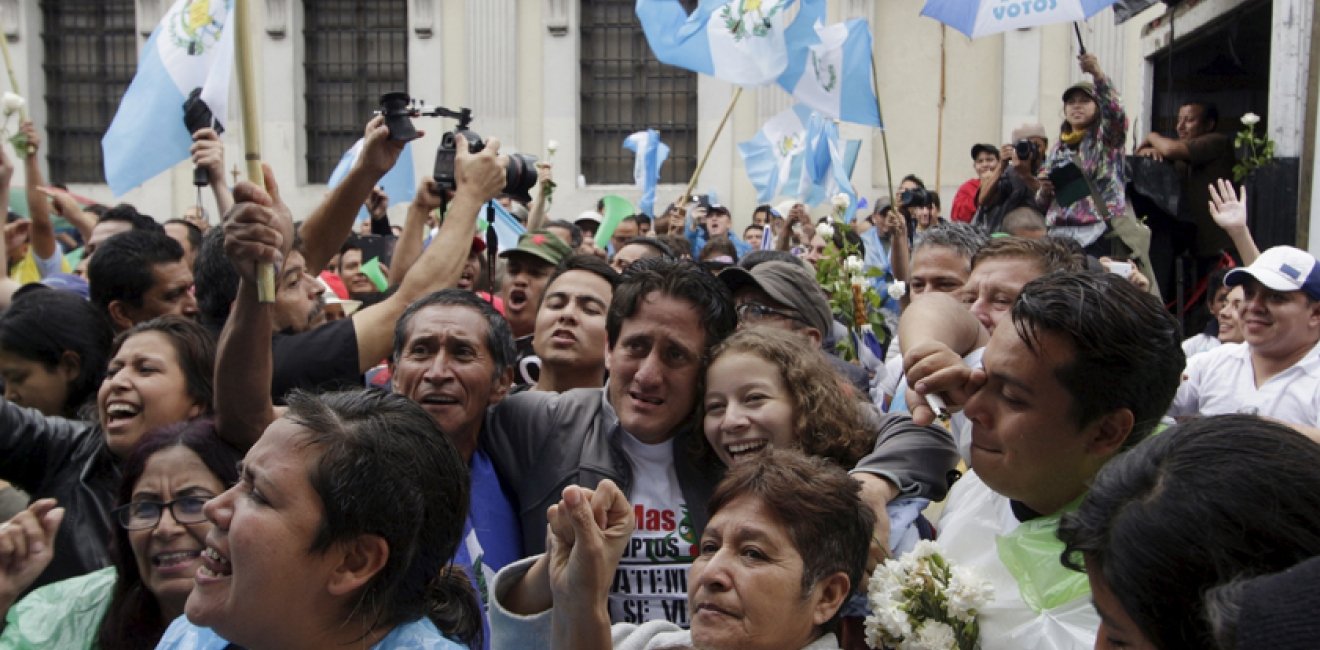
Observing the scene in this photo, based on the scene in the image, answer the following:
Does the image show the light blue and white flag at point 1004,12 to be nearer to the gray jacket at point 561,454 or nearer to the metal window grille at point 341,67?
the gray jacket at point 561,454

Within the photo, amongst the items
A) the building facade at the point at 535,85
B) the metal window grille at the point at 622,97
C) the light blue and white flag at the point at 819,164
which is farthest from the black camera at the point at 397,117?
the metal window grille at the point at 622,97

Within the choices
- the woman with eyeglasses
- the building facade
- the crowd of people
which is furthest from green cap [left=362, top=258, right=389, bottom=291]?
the building facade

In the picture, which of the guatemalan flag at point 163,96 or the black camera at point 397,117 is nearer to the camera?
the black camera at point 397,117

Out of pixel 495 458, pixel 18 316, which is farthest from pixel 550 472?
pixel 18 316

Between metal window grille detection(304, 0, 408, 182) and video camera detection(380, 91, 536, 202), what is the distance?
15.9 m

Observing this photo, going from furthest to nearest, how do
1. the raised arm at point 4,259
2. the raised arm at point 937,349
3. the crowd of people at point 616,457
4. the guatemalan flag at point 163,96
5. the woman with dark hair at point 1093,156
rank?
the woman with dark hair at point 1093,156
the guatemalan flag at point 163,96
the raised arm at point 4,259
the raised arm at point 937,349
the crowd of people at point 616,457

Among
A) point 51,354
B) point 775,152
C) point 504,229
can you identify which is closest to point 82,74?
point 775,152

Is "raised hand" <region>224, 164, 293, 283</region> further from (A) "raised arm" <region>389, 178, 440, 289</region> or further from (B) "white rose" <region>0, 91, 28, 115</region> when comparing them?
(B) "white rose" <region>0, 91, 28, 115</region>

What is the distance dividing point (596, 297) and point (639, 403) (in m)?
1.05

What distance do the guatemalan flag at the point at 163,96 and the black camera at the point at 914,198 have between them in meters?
5.73

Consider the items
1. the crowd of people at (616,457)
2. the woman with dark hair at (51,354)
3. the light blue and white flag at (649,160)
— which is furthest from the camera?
the light blue and white flag at (649,160)

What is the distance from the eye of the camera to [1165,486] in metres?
1.57

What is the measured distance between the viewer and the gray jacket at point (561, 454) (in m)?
3.14

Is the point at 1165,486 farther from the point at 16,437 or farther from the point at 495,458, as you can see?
the point at 16,437
